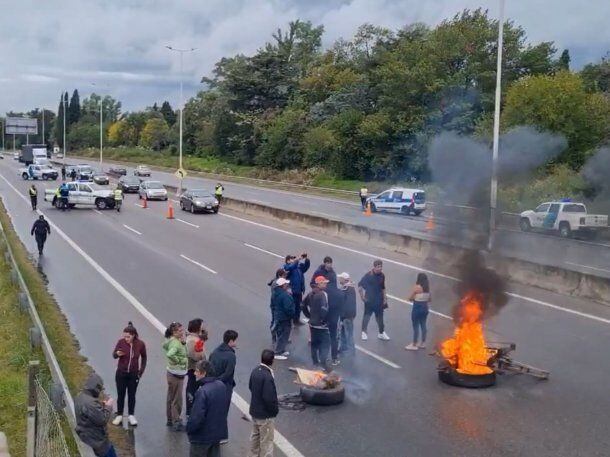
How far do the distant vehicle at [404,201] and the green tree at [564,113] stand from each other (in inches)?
274

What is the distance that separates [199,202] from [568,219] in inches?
755

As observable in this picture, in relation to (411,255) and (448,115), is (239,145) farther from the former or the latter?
(411,255)

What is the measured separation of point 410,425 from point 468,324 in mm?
2580

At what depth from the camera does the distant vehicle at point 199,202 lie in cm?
4041

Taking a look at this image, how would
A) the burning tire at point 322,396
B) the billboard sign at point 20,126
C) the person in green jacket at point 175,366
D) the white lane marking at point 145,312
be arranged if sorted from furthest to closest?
the billboard sign at point 20,126 → the burning tire at point 322,396 → the person in green jacket at point 175,366 → the white lane marking at point 145,312

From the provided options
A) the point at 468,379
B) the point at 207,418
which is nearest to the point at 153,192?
the point at 468,379

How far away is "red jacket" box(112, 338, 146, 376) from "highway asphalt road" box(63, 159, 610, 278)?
8.49m

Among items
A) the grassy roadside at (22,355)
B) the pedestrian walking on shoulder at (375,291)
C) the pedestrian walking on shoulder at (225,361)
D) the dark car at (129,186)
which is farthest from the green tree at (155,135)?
the pedestrian walking on shoulder at (225,361)

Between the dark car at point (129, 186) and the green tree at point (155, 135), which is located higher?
the green tree at point (155, 135)

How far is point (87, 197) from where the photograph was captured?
41562 mm

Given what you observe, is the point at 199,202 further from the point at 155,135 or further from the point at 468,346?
the point at 155,135

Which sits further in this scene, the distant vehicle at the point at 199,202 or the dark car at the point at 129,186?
the dark car at the point at 129,186

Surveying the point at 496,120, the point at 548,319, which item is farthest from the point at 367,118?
the point at 548,319

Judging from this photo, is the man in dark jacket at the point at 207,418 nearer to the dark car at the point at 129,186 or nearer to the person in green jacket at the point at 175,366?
the person in green jacket at the point at 175,366
